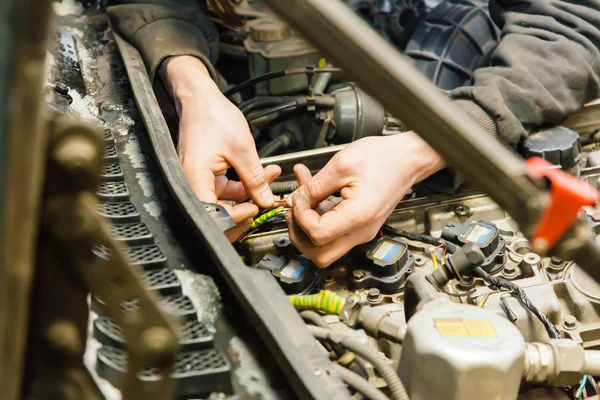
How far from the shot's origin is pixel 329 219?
1.32 metres

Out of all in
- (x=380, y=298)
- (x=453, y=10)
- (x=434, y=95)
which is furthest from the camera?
(x=453, y=10)

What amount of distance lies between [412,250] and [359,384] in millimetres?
601

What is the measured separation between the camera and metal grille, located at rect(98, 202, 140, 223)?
101 centimetres

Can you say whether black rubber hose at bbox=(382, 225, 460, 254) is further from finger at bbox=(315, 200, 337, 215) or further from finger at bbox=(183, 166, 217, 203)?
finger at bbox=(183, 166, 217, 203)

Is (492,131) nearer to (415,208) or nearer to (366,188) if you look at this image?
(415,208)

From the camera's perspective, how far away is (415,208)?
151 centimetres

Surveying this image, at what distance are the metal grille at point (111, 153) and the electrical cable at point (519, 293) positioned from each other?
70cm

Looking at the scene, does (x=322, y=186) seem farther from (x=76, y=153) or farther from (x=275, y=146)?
(x=76, y=153)

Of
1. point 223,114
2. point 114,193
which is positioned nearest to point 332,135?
point 223,114

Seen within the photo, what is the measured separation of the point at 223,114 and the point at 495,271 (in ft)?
2.19

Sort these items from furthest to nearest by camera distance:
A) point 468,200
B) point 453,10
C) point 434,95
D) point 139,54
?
point 453,10 < point 139,54 < point 468,200 < point 434,95

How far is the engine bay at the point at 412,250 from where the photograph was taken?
902 millimetres

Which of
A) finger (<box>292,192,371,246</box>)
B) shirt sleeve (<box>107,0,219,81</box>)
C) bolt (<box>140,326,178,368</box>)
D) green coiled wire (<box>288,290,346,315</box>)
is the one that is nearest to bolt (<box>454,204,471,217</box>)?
finger (<box>292,192,371,246</box>)

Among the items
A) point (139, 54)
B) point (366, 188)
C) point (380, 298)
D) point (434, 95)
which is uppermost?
point (434, 95)
